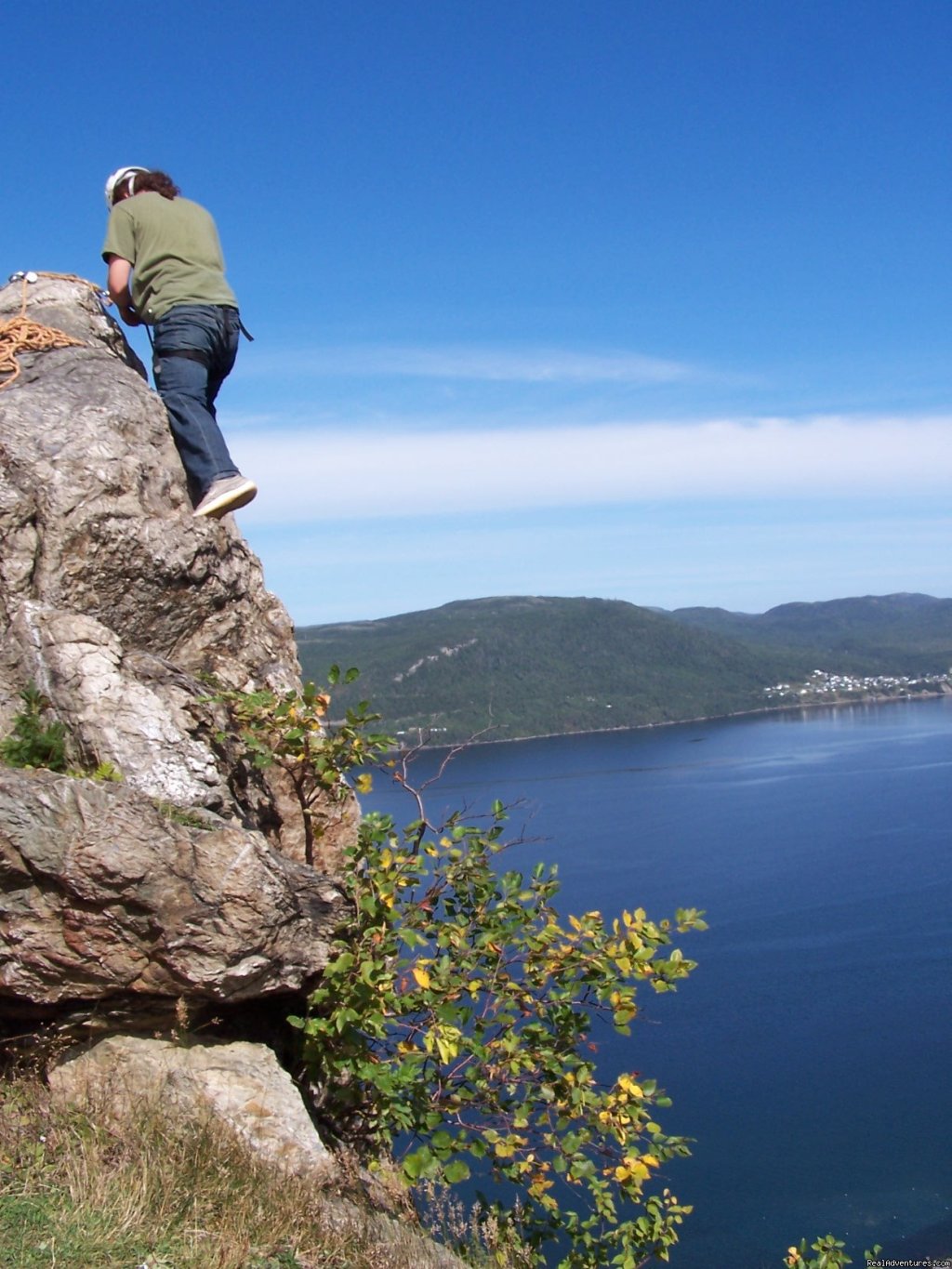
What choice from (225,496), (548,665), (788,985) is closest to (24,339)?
(225,496)

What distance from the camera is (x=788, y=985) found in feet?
122

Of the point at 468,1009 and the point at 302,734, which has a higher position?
the point at 302,734

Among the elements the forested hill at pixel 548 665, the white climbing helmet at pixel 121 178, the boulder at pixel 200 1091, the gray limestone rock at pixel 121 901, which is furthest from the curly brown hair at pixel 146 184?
the forested hill at pixel 548 665

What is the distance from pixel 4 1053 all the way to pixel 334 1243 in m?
1.48

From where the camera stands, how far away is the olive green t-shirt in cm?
563

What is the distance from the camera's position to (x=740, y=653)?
519ft

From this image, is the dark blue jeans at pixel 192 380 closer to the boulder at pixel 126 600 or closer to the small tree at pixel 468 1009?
the boulder at pixel 126 600

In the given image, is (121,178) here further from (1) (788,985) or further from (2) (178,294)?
(1) (788,985)

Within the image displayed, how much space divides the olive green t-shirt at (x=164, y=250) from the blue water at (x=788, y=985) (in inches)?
125

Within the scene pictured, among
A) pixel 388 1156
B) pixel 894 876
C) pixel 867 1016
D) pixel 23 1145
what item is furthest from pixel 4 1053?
pixel 894 876

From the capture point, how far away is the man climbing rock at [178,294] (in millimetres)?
5641

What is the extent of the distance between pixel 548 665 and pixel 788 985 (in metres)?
107

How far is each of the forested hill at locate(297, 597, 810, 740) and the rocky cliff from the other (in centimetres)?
8978

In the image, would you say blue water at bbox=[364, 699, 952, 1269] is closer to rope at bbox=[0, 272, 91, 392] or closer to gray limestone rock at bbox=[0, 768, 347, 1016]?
gray limestone rock at bbox=[0, 768, 347, 1016]
